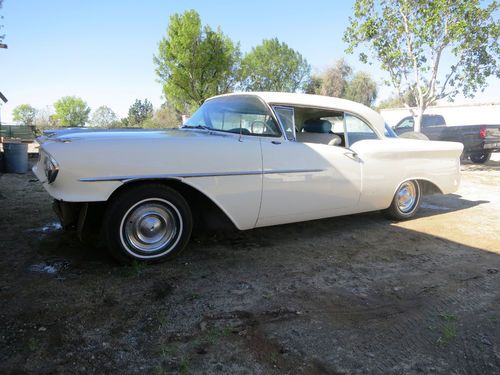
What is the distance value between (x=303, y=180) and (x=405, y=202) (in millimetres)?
2081

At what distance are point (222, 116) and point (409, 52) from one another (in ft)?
31.4

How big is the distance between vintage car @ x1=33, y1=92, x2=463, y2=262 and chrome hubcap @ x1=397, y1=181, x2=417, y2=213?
6.9 inches

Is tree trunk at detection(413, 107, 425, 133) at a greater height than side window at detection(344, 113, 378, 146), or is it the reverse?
tree trunk at detection(413, 107, 425, 133)

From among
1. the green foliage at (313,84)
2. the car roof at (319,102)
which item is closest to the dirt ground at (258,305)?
the car roof at (319,102)

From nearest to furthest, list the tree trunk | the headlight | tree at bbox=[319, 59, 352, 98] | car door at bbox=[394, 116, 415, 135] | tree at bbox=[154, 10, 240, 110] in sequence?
1. the headlight
2. the tree trunk
3. car door at bbox=[394, 116, 415, 135]
4. tree at bbox=[154, 10, 240, 110]
5. tree at bbox=[319, 59, 352, 98]

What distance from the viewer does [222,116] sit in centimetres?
413

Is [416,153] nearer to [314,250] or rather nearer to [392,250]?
[392,250]

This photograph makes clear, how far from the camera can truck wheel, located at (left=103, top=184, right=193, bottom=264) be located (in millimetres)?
3090

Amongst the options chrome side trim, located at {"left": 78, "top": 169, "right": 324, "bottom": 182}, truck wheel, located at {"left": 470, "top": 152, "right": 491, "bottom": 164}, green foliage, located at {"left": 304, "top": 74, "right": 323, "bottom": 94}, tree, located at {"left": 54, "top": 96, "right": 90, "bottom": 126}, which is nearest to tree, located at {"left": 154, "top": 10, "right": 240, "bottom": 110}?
truck wheel, located at {"left": 470, "top": 152, "right": 491, "bottom": 164}

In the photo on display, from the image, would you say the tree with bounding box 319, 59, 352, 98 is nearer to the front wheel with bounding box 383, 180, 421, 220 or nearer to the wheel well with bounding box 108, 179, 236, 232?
the front wheel with bounding box 383, 180, 421, 220

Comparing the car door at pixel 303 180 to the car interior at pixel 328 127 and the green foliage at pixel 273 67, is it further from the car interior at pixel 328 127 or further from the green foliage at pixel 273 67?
the green foliage at pixel 273 67

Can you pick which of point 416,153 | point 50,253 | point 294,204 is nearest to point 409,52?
point 416,153

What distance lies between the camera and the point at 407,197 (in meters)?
5.14

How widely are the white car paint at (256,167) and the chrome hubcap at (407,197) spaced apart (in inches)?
7.7
